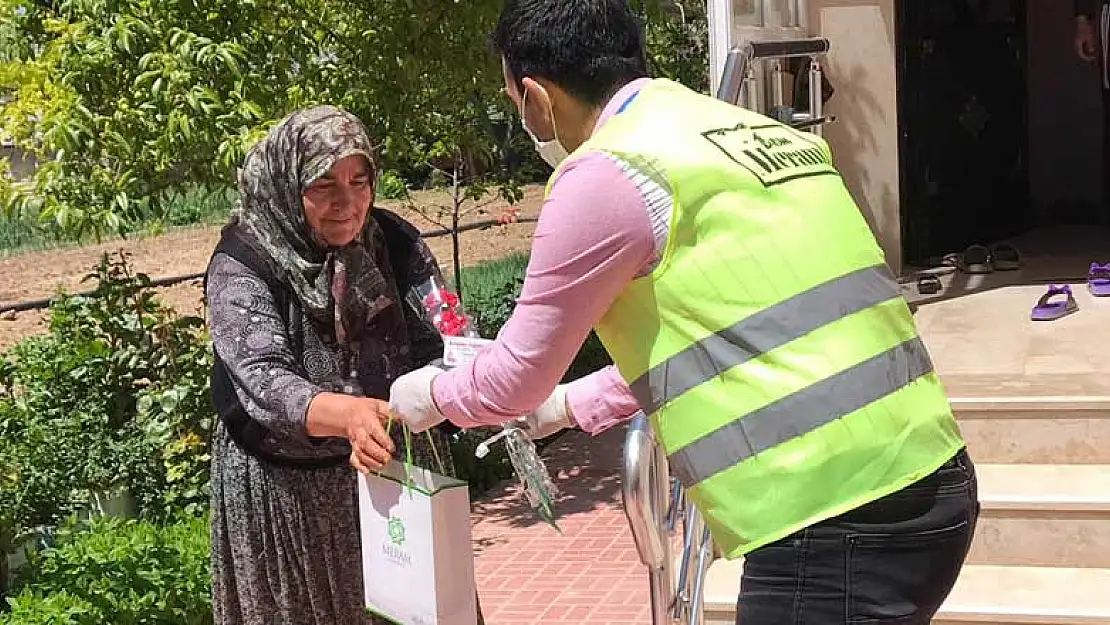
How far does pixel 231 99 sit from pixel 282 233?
7.77ft

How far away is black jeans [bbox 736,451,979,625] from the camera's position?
1985 mm

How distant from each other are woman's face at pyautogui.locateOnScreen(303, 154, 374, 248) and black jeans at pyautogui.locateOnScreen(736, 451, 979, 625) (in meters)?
1.24

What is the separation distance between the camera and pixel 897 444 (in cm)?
198

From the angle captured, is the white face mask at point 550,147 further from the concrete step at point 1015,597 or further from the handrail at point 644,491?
the concrete step at point 1015,597

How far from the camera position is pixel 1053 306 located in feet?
18.4

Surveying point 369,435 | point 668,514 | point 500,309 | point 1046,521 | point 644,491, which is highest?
point 369,435

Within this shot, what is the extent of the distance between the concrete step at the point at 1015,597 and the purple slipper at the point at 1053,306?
5.59 feet

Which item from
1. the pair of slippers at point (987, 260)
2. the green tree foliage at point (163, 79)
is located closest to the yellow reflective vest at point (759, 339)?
the green tree foliage at point (163, 79)

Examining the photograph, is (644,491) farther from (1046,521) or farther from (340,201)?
(1046,521)

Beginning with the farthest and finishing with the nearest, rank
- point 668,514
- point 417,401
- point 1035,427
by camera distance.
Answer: point 1035,427 < point 668,514 < point 417,401

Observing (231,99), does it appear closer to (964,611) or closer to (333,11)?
(333,11)

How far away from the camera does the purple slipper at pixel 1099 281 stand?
19.7ft

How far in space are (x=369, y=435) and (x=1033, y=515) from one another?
7.55 feet

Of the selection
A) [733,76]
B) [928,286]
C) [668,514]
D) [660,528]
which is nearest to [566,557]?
[928,286]
